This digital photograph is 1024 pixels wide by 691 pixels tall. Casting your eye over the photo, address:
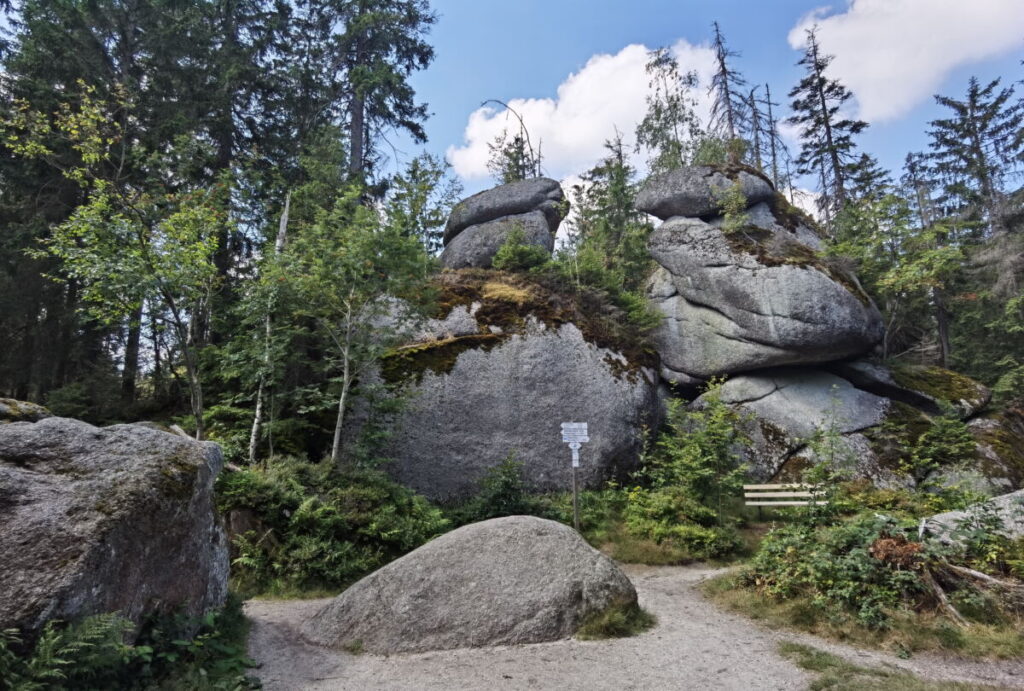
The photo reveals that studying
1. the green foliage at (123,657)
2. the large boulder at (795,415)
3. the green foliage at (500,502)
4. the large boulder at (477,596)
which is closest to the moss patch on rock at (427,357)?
the green foliage at (500,502)

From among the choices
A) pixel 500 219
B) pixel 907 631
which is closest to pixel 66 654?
pixel 907 631

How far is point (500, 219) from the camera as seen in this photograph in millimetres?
19562

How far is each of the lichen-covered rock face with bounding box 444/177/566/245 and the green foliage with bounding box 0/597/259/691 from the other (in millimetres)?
16919

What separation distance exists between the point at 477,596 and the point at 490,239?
14.7m

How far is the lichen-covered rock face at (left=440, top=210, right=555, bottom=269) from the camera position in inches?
736

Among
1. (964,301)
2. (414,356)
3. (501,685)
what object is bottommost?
(501,685)

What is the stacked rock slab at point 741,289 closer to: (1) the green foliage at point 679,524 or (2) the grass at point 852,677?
(1) the green foliage at point 679,524

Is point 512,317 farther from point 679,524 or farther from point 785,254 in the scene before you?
point 785,254

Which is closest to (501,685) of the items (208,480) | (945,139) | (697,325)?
(208,480)

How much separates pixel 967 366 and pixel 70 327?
30433 mm

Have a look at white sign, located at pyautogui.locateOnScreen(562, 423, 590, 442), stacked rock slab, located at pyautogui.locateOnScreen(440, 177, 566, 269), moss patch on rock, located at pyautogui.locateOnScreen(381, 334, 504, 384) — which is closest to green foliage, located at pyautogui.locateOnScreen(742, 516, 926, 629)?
white sign, located at pyautogui.locateOnScreen(562, 423, 590, 442)

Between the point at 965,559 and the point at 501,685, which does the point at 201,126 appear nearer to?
the point at 501,685

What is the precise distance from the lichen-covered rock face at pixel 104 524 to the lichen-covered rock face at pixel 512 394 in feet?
20.9

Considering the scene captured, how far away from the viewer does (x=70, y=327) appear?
1430 centimetres
